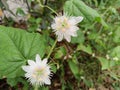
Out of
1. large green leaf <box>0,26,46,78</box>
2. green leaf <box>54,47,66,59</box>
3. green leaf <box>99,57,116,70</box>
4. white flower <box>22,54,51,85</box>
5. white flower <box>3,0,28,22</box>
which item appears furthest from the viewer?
white flower <box>3,0,28,22</box>

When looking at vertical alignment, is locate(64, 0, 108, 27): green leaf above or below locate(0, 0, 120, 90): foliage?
above

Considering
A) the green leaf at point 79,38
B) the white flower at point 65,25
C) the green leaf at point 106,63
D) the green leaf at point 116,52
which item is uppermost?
the white flower at point 65,25

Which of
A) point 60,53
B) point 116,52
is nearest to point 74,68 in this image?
point 60,53

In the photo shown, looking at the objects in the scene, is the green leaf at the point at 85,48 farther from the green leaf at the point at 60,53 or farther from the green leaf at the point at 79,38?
the green leaf at the point at 60,53

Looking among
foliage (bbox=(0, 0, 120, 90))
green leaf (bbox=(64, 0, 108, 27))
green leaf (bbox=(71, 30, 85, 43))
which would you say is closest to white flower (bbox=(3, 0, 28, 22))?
foliage (bbox=(0, 0, 120, 90))

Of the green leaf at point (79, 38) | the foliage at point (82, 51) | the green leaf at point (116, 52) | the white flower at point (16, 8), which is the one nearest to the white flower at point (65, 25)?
the foliage at point (82, 51)

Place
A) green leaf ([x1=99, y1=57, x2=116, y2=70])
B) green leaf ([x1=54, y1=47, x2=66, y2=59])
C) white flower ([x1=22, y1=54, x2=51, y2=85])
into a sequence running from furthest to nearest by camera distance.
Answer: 1. green leaf ([x1=99, y1=57, x2=116, y2=70])
2. green leaf ([x1=54, y1=47, x2=66, y2=59])
3. white flower ([x1=22, y1=54, x2=51, y2=85])

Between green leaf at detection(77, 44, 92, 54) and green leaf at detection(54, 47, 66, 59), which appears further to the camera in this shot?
green leaf at detection(77, 44, 92, 54)

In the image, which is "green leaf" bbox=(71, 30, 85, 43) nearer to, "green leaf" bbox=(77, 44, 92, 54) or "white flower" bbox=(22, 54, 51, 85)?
"green leaf" bbox=(77, 44, 92, 54)

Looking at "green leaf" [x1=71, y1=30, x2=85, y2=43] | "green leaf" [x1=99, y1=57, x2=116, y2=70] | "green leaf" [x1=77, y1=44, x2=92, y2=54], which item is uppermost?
"green leaf" [x1=71, y1=30, x2=85, y2=43]
